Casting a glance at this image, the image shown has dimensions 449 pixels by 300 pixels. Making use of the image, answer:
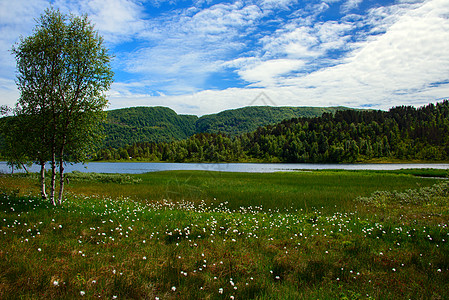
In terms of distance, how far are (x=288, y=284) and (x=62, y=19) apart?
57.5ft

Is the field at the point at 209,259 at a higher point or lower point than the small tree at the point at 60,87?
lower

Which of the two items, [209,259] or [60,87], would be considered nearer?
[209,259]

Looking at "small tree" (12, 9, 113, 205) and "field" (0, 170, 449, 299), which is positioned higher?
"small tree" (12, 9, 113, 205)

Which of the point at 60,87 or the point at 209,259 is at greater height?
the point at 60,87

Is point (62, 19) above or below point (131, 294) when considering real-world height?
above

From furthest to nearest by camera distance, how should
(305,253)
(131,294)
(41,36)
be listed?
(41,36) → (305,253) → (131,294)

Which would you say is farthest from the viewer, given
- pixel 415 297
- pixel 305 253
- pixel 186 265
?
pixel 305 253

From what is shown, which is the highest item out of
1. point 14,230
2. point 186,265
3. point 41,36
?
point 41,36

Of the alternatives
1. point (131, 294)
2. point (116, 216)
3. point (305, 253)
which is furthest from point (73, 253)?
point (305, 253)

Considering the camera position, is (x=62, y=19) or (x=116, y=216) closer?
(x=116, y=216)

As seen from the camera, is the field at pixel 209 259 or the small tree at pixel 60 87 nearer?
the field at pixel 209 259

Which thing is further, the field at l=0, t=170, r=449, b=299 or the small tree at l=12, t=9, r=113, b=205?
the small tree at l=12, t=9, r=113, b=205

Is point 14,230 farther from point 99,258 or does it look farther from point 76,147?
point 76,147

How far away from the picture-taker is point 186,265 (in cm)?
646
